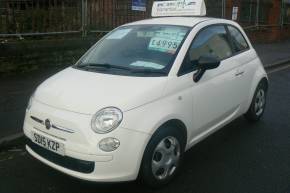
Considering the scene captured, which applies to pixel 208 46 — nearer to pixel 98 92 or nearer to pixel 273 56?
pixel 98 92

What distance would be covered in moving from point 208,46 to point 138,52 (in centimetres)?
87

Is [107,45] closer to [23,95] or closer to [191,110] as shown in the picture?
[191,110]

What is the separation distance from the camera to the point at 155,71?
4.36 m

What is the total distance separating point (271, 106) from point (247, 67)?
183 cm

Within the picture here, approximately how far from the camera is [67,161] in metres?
3.82

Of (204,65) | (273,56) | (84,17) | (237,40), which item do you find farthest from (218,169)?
(273,56)

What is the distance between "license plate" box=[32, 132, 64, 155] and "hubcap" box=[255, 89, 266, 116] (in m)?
3.31

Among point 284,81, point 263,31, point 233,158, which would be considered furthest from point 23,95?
point 263,31

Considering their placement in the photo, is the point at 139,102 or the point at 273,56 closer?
the point at 139,102

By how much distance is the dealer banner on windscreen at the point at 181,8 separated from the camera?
18.8ft

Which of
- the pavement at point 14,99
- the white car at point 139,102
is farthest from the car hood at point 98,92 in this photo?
the pavement at point 14,99

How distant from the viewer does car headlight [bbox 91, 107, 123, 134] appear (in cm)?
370

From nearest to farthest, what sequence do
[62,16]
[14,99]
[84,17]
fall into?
[14,99], [62,16], [84,17]

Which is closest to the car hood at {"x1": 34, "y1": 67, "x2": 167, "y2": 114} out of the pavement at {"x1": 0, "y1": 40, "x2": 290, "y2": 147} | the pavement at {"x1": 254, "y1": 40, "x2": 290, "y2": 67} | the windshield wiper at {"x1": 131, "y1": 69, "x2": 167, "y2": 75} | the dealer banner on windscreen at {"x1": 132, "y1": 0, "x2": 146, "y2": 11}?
the windshield wiper at {"x1": 131, "y1": 69, "x2": 167, "y2": 75}
